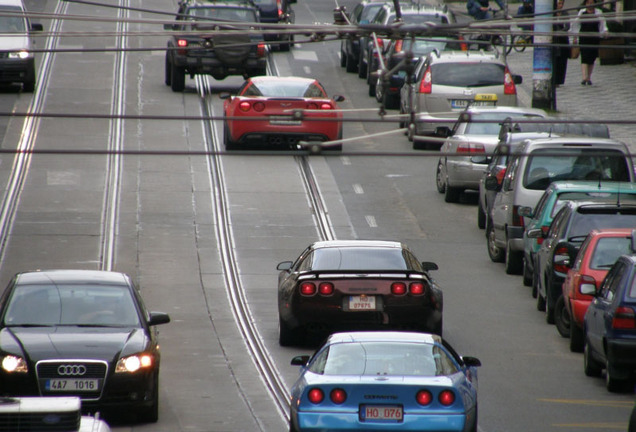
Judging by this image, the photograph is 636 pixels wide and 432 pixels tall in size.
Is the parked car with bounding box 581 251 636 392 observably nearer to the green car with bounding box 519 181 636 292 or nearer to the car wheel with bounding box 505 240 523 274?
the green car with bounding box 519 181 636 292

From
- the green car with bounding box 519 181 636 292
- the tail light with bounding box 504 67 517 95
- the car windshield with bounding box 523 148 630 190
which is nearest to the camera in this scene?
the green car with bounding box 519 181 636 292

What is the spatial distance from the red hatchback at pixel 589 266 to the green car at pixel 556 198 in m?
2.17

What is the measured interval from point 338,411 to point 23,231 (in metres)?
13.9

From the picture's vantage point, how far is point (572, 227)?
18516mm

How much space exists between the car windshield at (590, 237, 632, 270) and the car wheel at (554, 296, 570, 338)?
1.23 metres

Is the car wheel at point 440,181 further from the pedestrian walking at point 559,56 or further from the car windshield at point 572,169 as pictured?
the pedestrian walking at point 559,56

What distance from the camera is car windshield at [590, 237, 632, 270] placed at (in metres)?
16.8

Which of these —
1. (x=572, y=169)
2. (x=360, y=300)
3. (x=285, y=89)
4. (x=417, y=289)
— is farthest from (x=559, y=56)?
(x=360, y=300)

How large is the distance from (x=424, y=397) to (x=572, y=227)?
780cm

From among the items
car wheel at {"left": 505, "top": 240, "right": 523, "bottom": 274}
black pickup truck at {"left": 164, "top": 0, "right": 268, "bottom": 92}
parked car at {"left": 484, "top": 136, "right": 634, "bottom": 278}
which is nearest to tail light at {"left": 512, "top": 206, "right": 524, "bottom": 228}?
parked car at {"left": 484, "top": 136, "right": 634, "bottom": 278}

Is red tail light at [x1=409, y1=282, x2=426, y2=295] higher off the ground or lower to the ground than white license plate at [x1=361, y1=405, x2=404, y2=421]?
lower

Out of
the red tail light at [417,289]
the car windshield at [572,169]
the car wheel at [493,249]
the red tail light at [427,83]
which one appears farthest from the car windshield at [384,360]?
the red tail light at [427,83]

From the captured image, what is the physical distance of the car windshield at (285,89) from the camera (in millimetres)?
29516

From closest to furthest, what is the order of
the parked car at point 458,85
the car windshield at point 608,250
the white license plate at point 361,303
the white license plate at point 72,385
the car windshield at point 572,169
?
1. the white license plate at point 72,385
2. the white license plate at point 361,303
3. the car windshield at point 608,250
4. the car windshield at point 572,169
5. the parked car at point 458,85
